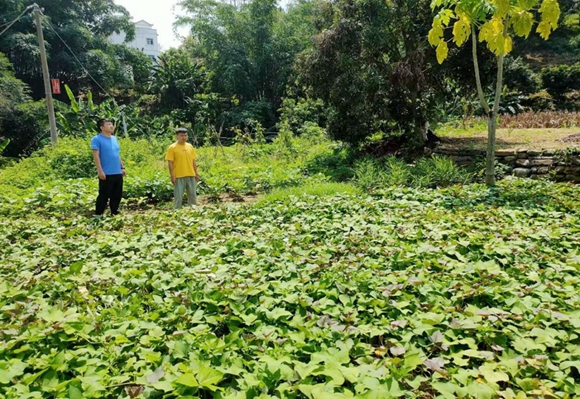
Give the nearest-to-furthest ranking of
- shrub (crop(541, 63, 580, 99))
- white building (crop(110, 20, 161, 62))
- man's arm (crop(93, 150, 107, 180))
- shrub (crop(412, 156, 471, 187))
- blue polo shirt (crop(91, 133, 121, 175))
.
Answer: man's arm (crop(93, 150, 107, 180)) < blue polo shirt (crop(91, 133, 121, 175)) < shrub (crop(412, 156, 471, 187)) < shrub (crop(541, 63, 580, 99)) < white building (crop(110, 20, 161, 62))

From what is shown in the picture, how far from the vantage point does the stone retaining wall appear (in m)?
7.48

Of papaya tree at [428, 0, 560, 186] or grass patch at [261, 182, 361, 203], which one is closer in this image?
papaya tree at [428, 0, 560, 186]

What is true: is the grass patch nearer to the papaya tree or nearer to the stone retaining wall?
the papaya tree

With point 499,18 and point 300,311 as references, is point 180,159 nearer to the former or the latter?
point 300,311

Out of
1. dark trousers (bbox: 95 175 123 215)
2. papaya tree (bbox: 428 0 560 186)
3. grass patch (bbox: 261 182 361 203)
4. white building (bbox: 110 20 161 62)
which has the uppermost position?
white building (bbox: 110 20 161 62)

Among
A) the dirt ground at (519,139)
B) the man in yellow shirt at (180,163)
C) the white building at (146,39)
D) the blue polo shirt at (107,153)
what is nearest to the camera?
the blue polo shirt at (107,153)

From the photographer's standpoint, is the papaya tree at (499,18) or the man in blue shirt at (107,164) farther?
the man in blue shirt at (107,164)

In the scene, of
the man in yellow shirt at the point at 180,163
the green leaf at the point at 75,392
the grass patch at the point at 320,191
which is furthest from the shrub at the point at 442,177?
the green leaf at the point at 75,392

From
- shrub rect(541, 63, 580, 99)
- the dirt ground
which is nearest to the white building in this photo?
shrub rect(541, 63, 580, 99)

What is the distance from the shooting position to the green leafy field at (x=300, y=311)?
1.85 metres

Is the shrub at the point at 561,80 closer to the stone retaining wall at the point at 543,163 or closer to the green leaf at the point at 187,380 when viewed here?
the stone retaining wall at the point at 543,163

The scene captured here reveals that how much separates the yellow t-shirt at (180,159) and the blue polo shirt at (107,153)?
0.81 meters

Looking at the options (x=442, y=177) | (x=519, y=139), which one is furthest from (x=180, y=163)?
(x=519, y=139)

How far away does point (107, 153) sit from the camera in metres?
6.10
